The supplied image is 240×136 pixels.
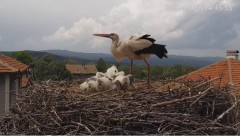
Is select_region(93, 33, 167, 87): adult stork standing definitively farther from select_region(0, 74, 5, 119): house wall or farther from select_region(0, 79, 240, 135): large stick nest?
select_region(0, 74, 5, 119): house wall

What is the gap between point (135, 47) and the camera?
583cm

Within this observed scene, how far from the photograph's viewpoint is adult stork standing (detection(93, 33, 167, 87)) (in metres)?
5.85

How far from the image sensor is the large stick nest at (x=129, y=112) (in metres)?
3.96

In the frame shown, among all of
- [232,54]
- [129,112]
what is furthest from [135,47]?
[232,54]

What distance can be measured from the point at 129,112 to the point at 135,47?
72.4 inches

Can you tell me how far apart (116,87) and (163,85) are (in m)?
0.56

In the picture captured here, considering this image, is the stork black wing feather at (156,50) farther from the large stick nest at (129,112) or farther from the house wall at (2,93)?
the house wall at (2,93)

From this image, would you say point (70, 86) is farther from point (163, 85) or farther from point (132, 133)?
point (132, 133)

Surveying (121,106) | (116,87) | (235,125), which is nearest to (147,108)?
(121,106)

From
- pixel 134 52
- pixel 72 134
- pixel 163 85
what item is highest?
pixel 134 52

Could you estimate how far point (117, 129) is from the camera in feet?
12.6

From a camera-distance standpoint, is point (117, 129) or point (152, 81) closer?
point (117, 129)

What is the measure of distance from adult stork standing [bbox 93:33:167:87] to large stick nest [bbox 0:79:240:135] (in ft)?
3.01

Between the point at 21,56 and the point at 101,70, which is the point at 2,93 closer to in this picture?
the point at 101,70
